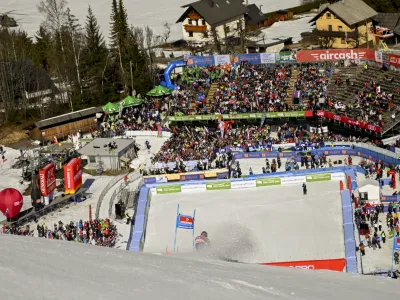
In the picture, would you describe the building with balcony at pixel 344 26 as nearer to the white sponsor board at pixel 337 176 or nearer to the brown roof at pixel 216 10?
the brown roof at pixel 216 10

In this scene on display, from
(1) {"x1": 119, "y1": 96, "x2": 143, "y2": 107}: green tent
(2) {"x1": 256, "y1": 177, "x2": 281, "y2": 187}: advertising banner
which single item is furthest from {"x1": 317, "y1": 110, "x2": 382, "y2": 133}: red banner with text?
(1) {"x1": 119, "y1": 96, "x2": 143, "y2": 107}: green tent

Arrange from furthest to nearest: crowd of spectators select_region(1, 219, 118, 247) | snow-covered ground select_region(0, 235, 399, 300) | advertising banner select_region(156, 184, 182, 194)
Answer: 1. advertising banner select_region(156, 184, 182, 194)
2. crowd of spectators select_region(1, 219, 118, 247)
3. snow-covered ground select_region(0, 235, 399, 300)

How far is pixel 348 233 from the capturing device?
120ft

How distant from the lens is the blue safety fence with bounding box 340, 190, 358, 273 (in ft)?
111

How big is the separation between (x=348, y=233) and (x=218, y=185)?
975 centimetres

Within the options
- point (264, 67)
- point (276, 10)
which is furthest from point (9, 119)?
point (276, 10)

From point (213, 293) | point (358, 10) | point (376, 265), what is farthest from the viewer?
point (358, 10)

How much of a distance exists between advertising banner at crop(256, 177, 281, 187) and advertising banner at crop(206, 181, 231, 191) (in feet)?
5.33

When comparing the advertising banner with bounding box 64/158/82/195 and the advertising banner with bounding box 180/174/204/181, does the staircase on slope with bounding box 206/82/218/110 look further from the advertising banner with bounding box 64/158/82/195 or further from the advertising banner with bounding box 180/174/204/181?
the advertising banner with bounding box 64/158/82/195

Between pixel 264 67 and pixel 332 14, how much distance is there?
10.8 metres

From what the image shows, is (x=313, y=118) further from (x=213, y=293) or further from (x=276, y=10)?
(x=276, y=10)

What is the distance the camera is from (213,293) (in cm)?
2031

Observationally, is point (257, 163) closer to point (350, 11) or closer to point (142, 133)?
point (142, 133)

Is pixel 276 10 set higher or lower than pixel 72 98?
higher
